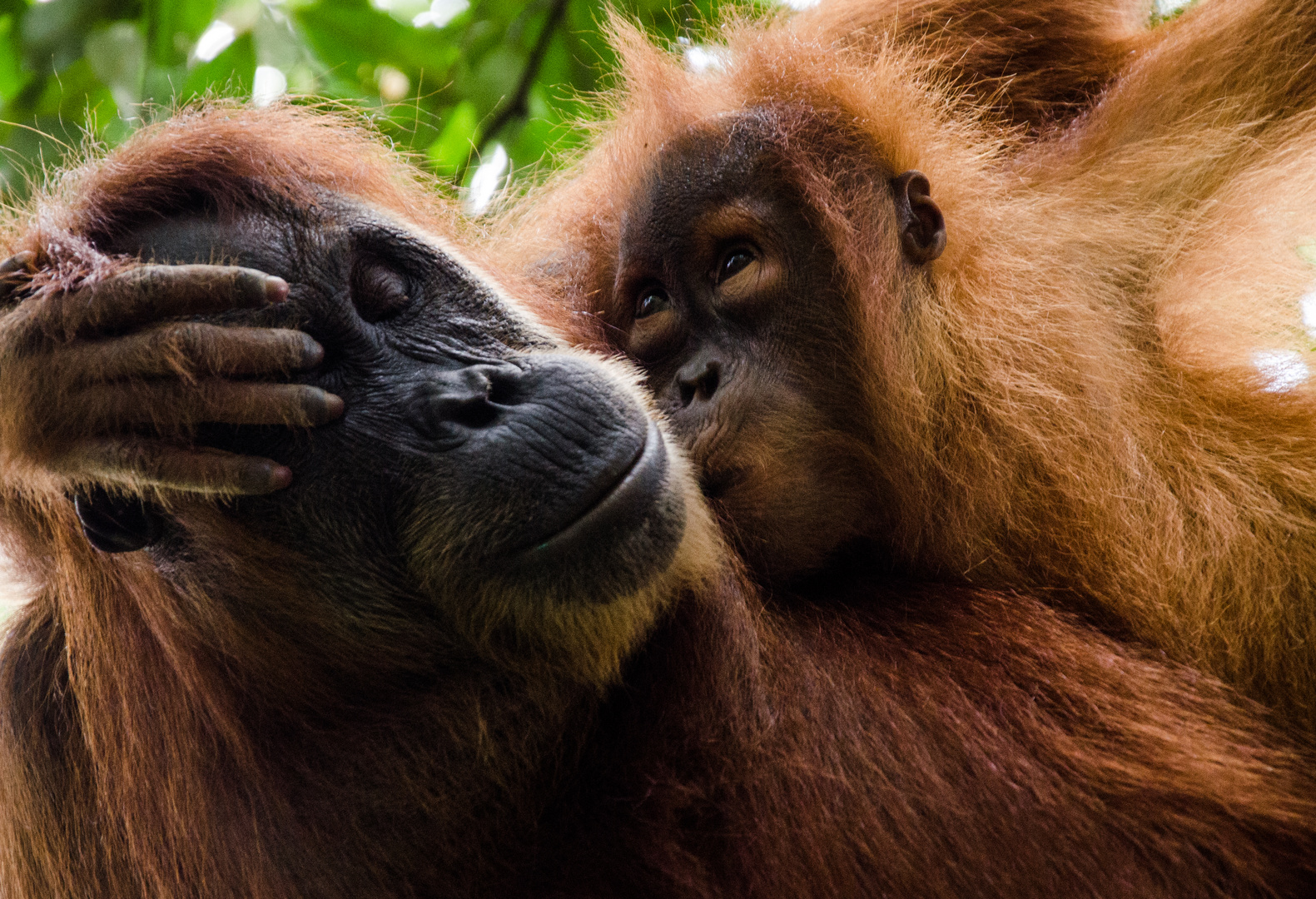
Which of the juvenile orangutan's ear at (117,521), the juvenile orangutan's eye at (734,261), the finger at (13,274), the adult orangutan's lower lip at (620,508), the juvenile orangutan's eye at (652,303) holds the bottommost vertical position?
the juvenile orangutan's ear at (117,521)

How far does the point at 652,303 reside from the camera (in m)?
2.03

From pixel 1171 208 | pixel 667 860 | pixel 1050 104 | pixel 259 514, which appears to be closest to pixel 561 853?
pixel 667 860

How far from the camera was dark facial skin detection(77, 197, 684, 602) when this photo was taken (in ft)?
4.59

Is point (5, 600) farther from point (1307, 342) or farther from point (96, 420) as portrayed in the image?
point (1307, 342)

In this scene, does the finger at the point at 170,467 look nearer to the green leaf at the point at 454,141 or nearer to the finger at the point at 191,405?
the finger at the point at 191,405

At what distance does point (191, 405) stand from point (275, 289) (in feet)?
0.55

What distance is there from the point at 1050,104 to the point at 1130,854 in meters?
1.60

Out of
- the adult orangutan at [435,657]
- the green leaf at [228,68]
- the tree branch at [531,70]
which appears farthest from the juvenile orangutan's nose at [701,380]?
the green leaf at [228,68]

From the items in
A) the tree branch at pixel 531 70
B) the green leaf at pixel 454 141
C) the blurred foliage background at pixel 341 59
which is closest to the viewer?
the blurred foliage background at pixel 341 59

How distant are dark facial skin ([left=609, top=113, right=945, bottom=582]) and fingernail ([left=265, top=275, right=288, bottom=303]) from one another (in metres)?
0.68

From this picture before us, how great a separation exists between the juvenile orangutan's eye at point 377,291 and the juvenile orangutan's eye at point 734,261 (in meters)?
0.58

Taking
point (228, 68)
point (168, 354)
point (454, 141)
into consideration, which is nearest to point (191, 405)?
point (168, 354)

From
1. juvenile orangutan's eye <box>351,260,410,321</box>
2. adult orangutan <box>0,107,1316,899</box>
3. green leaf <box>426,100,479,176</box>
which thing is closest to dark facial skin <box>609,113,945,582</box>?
adult orangutan <box>0,107,1316,899</box>

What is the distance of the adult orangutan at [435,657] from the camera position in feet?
4.55
